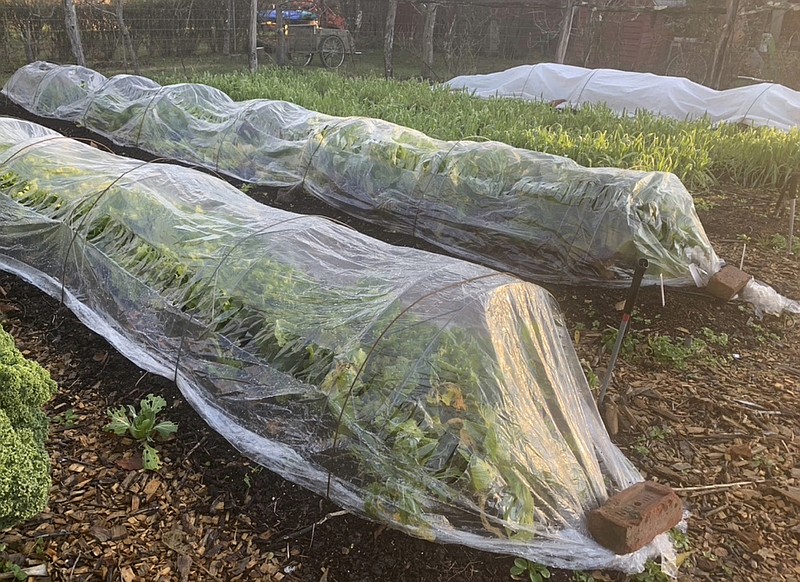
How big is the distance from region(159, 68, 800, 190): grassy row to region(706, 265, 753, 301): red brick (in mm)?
1585

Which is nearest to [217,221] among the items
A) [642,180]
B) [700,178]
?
[642,180]

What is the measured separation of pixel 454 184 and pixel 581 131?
3.07 m

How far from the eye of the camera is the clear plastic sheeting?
4.37 metres

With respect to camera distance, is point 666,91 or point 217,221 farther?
point 666,91

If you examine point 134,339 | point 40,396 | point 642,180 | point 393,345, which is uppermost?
point 642,180

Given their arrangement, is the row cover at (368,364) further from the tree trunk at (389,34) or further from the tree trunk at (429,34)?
the tree trunk at (429,34)

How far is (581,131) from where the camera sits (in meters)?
7.50

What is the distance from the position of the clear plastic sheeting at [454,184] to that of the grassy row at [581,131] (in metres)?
1.13

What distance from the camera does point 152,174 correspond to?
4039 mm

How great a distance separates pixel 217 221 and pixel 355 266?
1.04 meters

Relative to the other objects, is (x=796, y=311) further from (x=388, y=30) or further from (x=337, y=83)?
(x=388, y=30)

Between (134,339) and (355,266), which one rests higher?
(355,266)

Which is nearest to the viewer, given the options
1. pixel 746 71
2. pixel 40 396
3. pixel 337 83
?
pixel 40 396

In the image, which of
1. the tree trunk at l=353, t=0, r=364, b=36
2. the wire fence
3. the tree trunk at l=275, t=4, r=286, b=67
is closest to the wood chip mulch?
the wire fence
